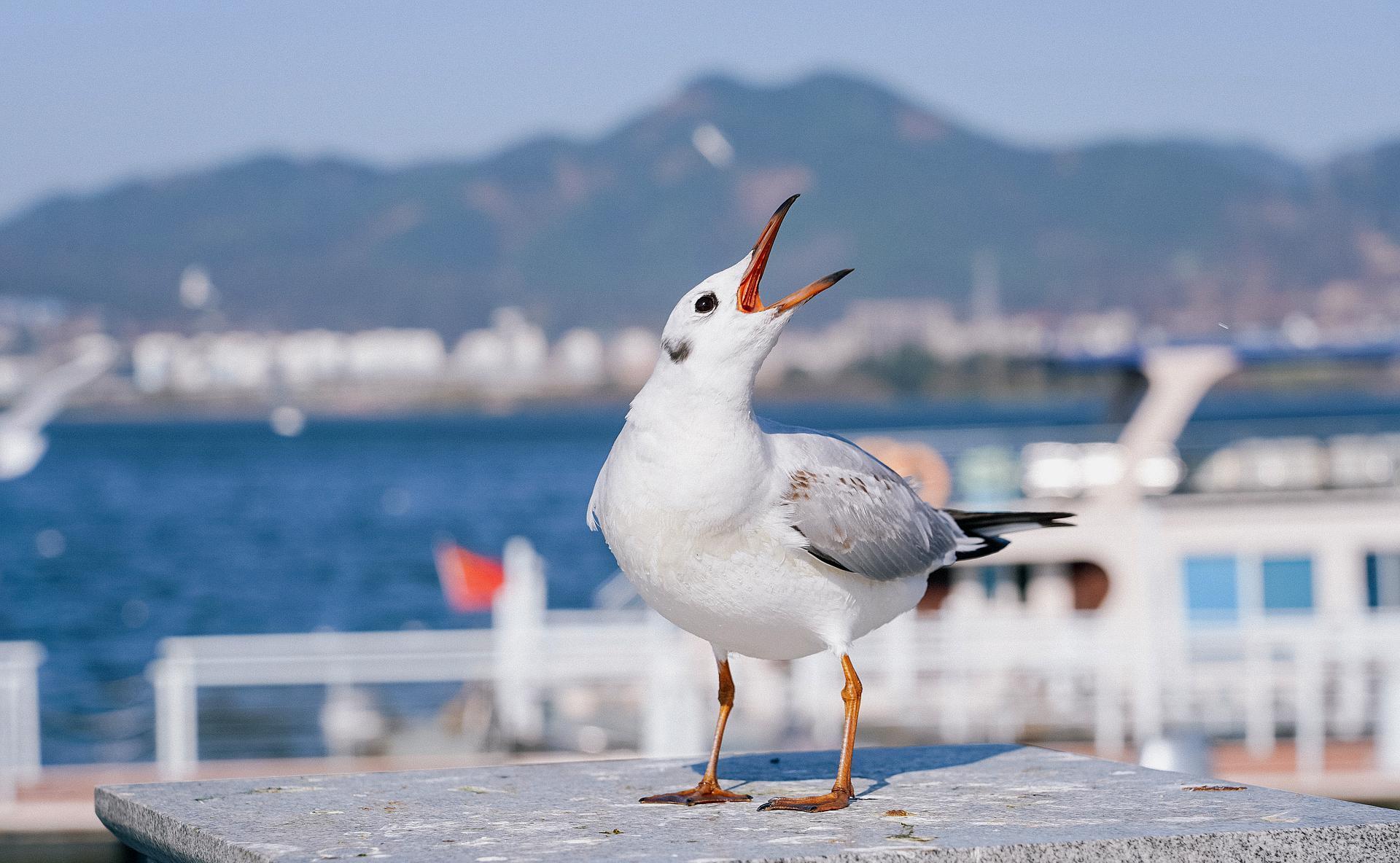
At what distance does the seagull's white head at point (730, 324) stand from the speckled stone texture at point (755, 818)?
107 centimetres

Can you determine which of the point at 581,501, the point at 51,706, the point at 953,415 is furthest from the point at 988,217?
the point at 51,706

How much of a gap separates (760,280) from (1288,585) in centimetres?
1566

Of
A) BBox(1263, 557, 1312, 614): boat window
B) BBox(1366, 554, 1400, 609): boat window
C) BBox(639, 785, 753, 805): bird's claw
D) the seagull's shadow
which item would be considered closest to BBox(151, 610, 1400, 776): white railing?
BBox(1263, 557, 1312, 614): boat window

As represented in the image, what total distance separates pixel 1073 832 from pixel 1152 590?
46.7ft

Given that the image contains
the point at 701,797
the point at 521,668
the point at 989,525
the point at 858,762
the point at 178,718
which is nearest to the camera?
the point at 701,797

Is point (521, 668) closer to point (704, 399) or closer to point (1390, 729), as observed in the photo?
point (1390, 729)

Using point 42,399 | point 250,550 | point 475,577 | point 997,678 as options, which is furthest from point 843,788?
point 250,550

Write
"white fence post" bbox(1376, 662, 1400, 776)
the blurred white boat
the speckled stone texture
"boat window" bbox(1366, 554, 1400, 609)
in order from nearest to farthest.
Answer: the speckled stone texture → "white fence post" bbox(1376, 662, 1400, 776) → "boat window" bbox(1366, 554, 1400, 609) → the blurred white boat

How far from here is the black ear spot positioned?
3975mm

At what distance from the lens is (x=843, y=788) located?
407cm

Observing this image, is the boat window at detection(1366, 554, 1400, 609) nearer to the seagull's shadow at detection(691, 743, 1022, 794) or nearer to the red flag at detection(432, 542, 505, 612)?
the red flag at detection(432, 542, 505, 612)

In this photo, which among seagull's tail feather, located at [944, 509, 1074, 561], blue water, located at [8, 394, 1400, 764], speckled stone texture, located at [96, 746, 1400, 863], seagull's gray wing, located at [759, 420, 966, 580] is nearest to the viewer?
speckled stone texture, located at [96, 746, 1400, 863]

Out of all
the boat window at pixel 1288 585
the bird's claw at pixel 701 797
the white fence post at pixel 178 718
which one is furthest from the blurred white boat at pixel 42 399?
the bird's claw at pixel 701 797

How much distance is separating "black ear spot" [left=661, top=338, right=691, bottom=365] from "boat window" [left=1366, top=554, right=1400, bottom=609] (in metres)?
15.9
